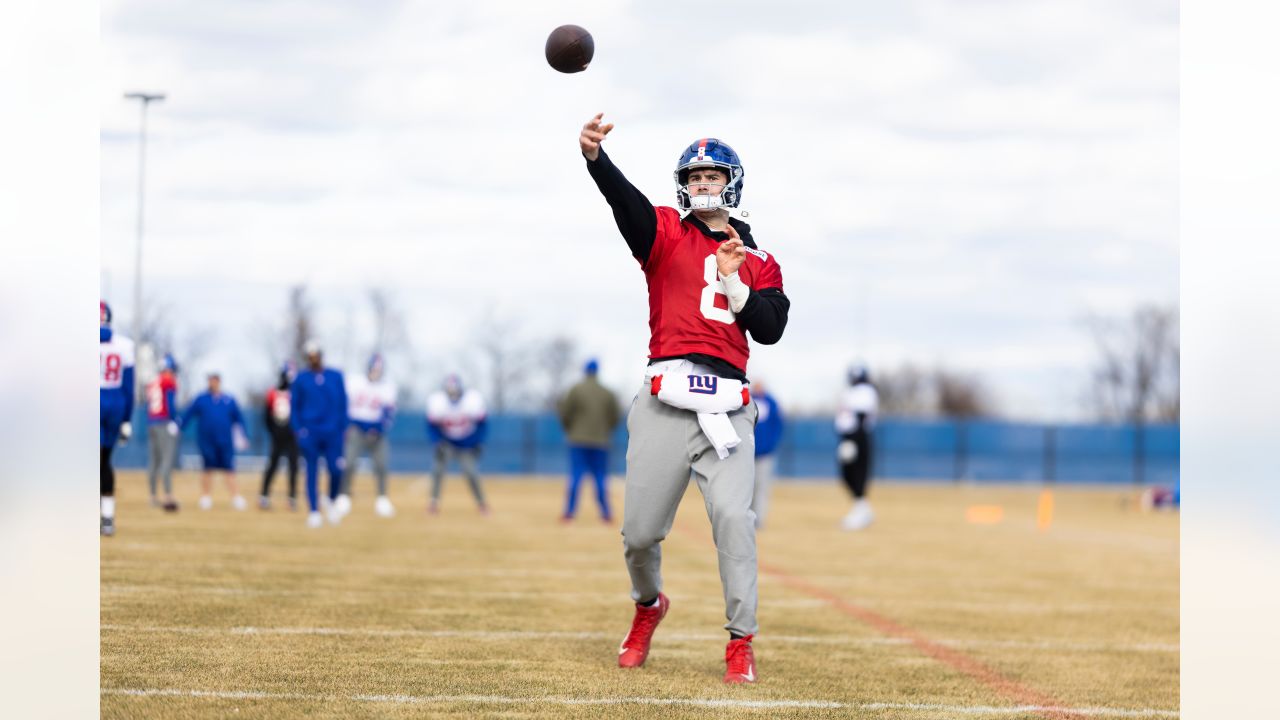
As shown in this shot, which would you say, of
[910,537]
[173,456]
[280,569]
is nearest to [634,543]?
[280,569]

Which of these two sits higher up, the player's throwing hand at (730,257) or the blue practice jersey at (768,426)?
the player's throwing hand at (730,257)

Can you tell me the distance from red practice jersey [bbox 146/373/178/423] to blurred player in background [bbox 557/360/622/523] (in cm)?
480

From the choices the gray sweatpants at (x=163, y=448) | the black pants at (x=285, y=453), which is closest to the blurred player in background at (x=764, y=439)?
the black pants at (x=285, y=453)

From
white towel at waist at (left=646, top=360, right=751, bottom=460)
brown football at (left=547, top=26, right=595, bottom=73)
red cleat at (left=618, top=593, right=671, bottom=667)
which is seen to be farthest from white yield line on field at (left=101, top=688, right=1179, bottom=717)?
brown football at (left=547, top=26, right=595, bottom=73)

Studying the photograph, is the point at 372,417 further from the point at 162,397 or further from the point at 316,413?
the point at 316,413

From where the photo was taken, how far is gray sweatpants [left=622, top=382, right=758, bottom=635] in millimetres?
6137

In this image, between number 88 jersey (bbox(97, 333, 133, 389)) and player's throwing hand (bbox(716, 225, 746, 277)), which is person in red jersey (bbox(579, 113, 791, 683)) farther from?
number 88 jersey (bbox(97, 333, 133, 389))

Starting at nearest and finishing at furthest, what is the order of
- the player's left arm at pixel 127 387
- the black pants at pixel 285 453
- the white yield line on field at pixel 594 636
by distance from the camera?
the white yield line on field at pixel 594 636 → the player's left arm at pixel 127 387 → the black pants at pixel 285 453

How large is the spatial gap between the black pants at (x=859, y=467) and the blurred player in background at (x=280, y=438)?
747 cm

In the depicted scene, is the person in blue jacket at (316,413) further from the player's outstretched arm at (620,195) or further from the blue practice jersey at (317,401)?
the player's outstretched arm at (620,195)

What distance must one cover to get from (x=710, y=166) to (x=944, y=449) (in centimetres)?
4218

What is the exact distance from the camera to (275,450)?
2012cm

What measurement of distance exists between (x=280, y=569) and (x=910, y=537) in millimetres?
9279

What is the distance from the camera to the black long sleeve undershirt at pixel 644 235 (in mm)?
5953
